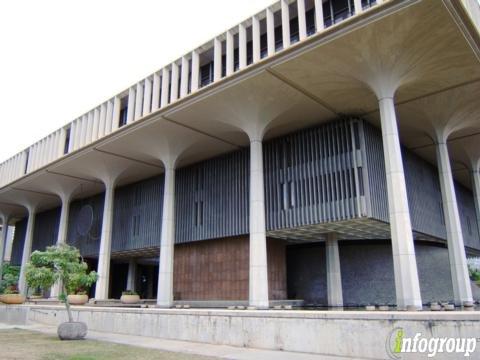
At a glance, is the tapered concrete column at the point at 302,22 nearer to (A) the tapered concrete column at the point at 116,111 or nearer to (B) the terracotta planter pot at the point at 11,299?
(A) the tapered concrete column at the point at 116,111

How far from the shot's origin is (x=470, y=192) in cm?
3388

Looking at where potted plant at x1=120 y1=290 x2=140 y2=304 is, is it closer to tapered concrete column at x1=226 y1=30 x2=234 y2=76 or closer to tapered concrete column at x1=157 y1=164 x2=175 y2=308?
tapered concrete column at x1=157 y1=164 x2=175 y2=308

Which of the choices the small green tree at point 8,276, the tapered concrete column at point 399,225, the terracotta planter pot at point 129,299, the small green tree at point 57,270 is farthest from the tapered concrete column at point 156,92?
the small green tree at point 8,276

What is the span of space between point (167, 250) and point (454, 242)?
15.5 meters

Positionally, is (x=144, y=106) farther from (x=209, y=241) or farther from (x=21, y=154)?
(x=21, y=154)

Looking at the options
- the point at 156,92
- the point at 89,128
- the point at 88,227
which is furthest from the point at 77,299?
the point at 156,92

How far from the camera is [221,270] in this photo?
957 inches

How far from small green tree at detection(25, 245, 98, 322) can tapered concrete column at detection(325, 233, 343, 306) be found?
43.4ft

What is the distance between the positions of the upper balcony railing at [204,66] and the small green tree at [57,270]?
9347 mm

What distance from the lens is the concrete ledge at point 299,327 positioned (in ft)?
28.6

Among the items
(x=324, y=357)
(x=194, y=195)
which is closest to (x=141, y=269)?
(x=194, y=195)

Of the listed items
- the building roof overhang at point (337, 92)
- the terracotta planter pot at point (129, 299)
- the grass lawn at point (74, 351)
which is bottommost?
the grass lawn at point (74, 351)

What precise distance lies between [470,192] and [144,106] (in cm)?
2725

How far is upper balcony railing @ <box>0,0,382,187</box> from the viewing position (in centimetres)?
1728
